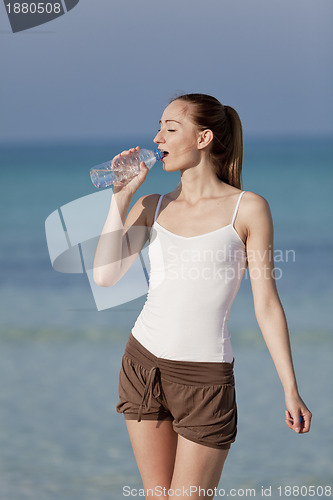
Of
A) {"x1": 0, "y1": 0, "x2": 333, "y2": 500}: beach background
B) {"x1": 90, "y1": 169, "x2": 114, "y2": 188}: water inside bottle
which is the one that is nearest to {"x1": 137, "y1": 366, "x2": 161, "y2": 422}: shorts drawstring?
{"x1": 90, "y1": 169, "x2": 114, "y2": 188}: water inside bottle

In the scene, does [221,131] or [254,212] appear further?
[221,131]

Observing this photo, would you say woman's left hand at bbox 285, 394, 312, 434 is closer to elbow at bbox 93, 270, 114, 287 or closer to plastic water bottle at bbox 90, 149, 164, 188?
elbow at bbox 93, 270, 114, 287

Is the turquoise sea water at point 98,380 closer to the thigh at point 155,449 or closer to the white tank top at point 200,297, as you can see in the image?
the thigh at point 155,449

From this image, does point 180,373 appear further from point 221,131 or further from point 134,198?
point 134,198

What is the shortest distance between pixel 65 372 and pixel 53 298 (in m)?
2.79

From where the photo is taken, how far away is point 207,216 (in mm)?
2104

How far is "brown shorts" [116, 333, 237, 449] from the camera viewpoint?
202cm

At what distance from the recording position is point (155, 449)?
6.88 ft

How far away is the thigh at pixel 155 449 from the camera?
2.10 m

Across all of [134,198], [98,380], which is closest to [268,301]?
[98,380]

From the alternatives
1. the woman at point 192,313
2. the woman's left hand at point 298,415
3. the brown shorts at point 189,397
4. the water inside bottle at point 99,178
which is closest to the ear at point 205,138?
the woman at point 192,313

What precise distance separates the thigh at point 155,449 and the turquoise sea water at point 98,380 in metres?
1.71

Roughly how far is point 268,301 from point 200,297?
0.18 meters

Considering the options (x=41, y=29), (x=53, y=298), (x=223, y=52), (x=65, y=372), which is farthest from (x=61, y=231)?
(x=41, y=29)
